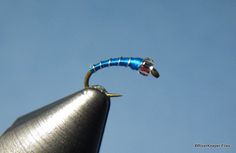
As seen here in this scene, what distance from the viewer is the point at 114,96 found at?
847 centimetres

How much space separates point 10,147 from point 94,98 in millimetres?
2133

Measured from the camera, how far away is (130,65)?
29.5 feet

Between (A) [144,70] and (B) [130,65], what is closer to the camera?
(A) [144,70]

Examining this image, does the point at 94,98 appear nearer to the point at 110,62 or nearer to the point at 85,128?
the point at 85,128

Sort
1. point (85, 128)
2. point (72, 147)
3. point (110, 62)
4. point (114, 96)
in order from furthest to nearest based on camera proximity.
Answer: point (110, 62)
point (114, 96)
point (85, 128)
point (72, 147)

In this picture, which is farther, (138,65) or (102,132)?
(138,65)

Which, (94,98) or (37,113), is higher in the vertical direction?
(94,98)

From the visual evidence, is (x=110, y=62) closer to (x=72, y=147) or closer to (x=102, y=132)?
(x=102, y=132)

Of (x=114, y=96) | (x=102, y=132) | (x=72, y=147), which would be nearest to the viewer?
(x=72, y=147)

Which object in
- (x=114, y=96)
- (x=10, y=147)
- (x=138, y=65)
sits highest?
(x=138, y=65)

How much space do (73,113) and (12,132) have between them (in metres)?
1.45

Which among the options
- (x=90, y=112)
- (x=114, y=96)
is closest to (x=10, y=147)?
(x=90, y=112)

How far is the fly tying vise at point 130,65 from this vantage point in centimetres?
868

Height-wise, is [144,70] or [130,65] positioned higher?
[130,65]
